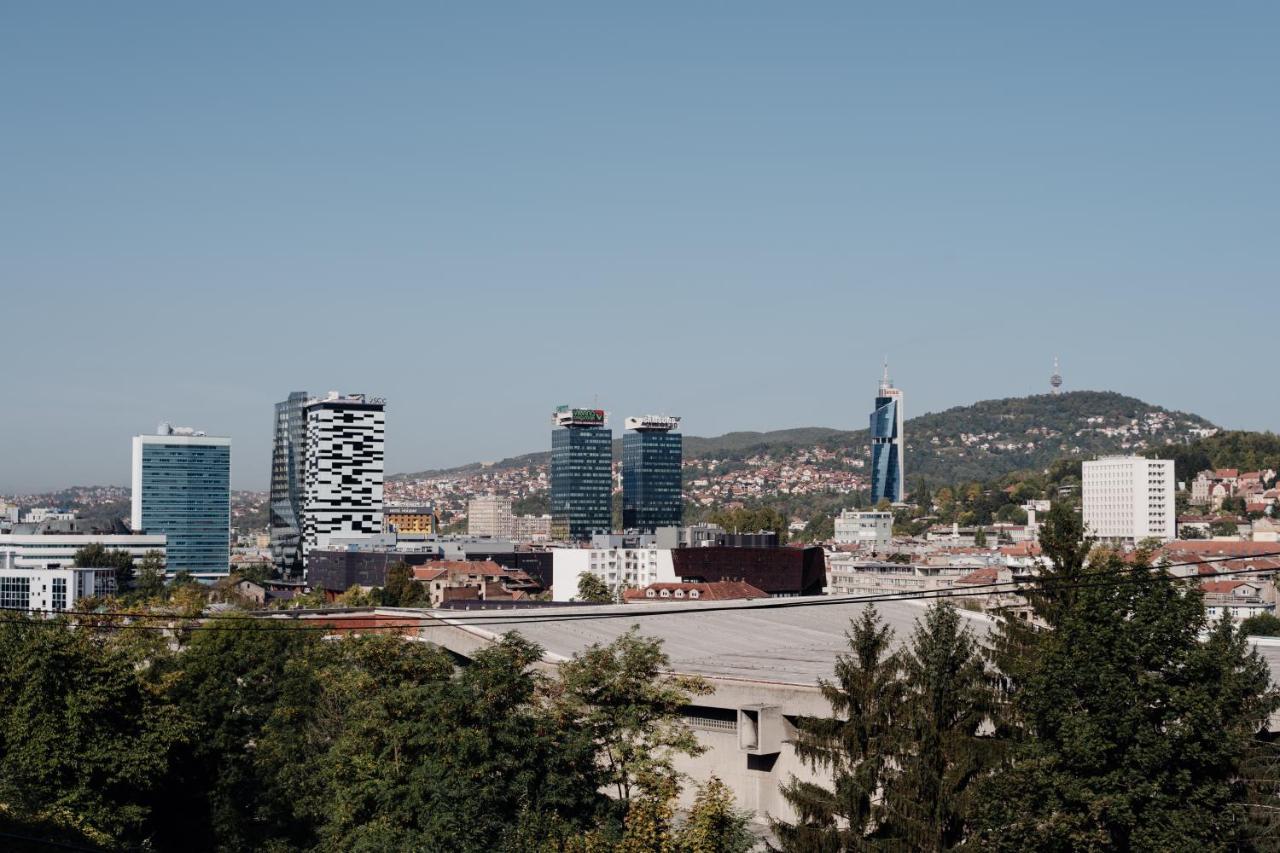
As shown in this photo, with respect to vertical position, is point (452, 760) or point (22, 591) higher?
point (452, 760)

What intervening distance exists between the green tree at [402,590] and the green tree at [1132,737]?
8681 cm

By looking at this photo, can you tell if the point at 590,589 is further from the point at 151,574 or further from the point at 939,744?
the point at 939,744

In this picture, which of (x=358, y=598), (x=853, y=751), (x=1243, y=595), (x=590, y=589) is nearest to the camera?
(x=853, y=751)

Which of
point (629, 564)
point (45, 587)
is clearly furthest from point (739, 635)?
point (45, 587)

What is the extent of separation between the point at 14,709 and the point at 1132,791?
21254 mm

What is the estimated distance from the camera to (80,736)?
2781 centimetres

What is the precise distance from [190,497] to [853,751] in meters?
185

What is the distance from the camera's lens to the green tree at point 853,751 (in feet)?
66.3

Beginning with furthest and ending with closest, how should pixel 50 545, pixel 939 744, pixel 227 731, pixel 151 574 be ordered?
pixel 50 545, pixel 151 574, pixel 227 731, pixel 939 744

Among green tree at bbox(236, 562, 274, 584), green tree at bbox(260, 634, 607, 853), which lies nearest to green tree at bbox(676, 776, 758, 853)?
green tree at bbox(260, 634, 607, 853)

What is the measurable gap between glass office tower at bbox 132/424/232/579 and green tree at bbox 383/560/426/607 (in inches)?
3352

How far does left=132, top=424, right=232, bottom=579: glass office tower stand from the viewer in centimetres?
19212

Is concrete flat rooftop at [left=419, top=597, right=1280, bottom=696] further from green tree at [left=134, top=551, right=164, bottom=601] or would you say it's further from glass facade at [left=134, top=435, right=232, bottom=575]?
glass facade at [left=134, top=435, right=232, bottom=575]

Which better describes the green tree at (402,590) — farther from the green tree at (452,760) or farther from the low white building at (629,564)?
the green tree at (452,760)
